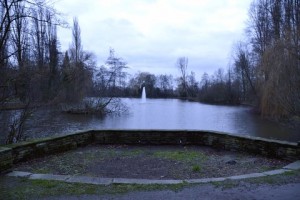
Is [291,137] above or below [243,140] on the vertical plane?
below

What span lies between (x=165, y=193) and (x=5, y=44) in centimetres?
702

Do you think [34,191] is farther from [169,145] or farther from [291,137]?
[291,137]

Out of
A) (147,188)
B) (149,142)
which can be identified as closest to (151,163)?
(147,188)

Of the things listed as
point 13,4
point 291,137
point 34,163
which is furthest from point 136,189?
point 291,137

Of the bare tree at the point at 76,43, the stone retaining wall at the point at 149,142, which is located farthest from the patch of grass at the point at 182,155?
the bare tree at the point at 76,43

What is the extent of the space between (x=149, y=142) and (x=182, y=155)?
195 cm

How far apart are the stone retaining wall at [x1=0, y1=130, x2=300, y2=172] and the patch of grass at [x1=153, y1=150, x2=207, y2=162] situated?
1.11 m

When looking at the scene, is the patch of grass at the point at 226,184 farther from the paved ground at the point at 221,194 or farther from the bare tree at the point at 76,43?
the bare tree at the point at 76,43

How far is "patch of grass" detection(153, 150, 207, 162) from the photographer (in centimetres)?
744

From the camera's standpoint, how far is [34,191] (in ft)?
14.5

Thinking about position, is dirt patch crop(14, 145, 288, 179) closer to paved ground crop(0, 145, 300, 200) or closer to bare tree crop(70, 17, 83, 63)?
paved ground crop(0, 145, 300, 200)

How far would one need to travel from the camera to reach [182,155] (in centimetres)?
786

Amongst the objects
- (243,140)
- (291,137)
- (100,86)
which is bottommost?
(291,137)

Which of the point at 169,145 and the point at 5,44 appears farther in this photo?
the point at 169,145
